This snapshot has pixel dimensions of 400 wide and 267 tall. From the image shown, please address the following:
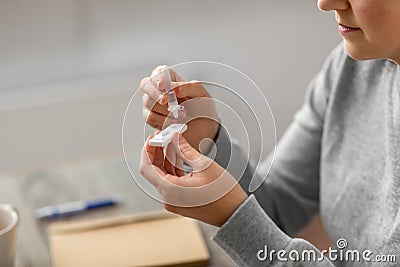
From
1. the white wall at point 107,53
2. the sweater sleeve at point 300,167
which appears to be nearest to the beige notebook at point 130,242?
the sweater sleeve at point 300,167

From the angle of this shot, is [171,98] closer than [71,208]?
Yes

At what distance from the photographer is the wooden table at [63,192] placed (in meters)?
1.06

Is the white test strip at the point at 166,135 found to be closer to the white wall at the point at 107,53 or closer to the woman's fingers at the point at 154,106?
the woman's fingers at the point at 154,106

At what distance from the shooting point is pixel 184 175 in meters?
0.82

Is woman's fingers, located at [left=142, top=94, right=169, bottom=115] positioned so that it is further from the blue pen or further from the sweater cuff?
the blue pen

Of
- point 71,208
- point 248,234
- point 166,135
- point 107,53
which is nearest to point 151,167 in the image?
point 166,135

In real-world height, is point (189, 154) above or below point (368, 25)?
below

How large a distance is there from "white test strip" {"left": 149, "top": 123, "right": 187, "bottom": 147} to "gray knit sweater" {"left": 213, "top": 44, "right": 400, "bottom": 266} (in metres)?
0.06

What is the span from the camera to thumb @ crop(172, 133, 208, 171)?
81cm

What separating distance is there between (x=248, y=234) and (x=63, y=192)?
430 mm

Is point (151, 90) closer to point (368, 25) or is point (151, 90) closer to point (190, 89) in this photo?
point (190, 89)

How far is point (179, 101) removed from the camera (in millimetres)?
851

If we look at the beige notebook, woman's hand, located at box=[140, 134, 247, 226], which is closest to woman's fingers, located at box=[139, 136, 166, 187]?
woman's hand, located at box=[140, 134, 247, 226]

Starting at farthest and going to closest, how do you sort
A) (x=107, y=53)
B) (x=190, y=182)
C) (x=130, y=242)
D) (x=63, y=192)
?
(x=107, y=53) → (x=63, y=192) → (x=130, y=242) → (x=190, y=182)
